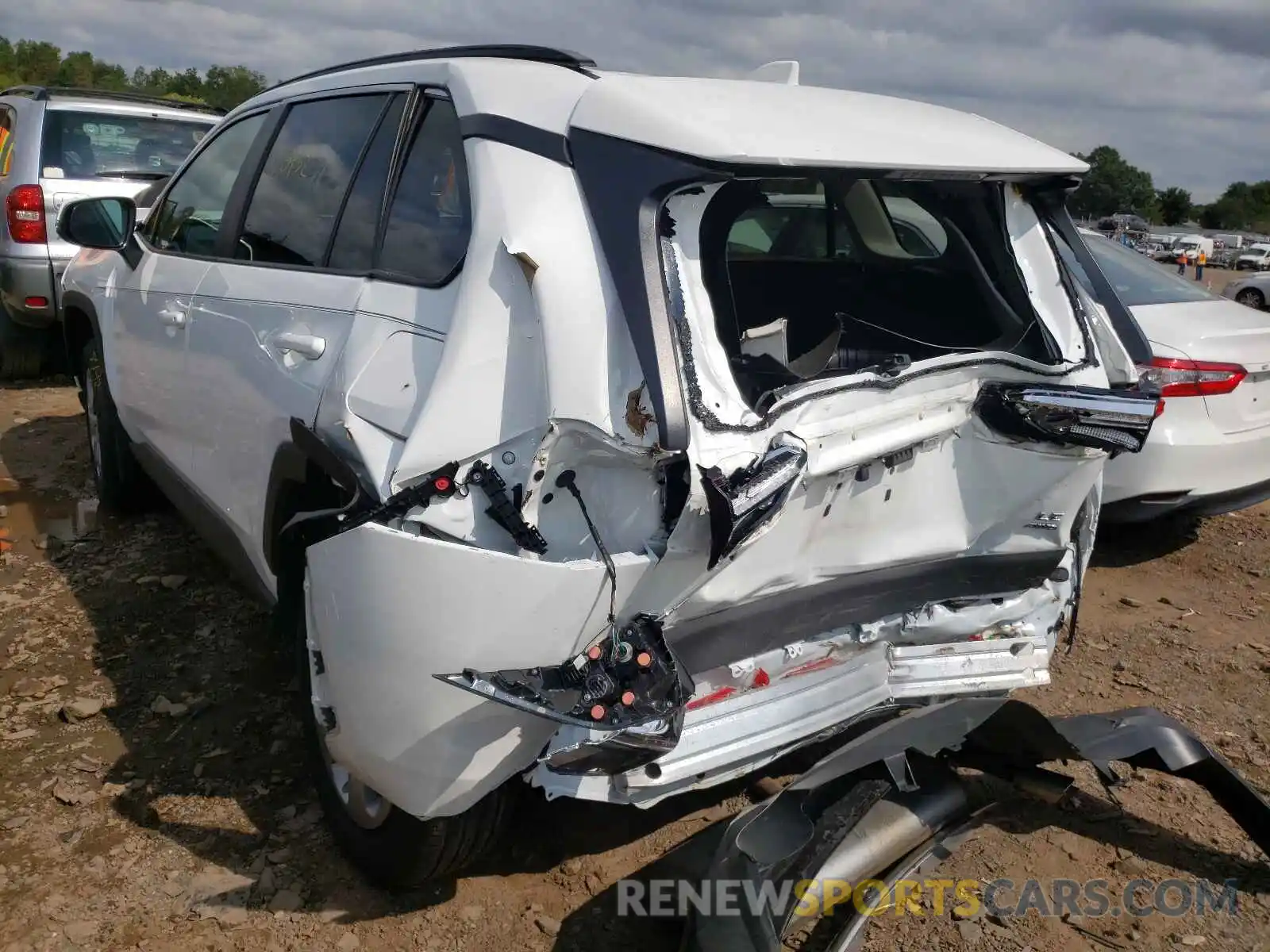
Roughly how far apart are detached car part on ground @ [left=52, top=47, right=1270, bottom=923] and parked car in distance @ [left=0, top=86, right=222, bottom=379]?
473 centimetres

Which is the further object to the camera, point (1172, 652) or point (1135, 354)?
point (1172, 652)

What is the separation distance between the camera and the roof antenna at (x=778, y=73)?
2.81 m

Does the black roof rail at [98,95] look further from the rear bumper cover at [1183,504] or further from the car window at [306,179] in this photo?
the rear bumper cover at [1183,504]

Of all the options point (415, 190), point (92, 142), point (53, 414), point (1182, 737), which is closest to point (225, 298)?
point (415, 190)

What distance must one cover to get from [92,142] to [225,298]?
17.2ft

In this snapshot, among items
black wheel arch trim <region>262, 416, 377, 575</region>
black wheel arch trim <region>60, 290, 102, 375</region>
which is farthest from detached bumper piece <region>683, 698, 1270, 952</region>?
black wheel arch trim <region>60, 290, 102, 375</region>

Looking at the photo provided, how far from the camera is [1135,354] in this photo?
8.80 feet

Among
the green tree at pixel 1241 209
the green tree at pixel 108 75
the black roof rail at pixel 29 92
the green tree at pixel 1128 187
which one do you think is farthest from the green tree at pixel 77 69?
the green tree at pixel 1241 209

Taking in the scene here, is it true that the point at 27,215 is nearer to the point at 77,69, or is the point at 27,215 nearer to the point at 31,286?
the point at 31,286

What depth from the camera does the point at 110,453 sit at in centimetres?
462

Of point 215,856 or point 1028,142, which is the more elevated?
point 1028,142

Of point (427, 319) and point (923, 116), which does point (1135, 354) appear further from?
point (427, 319)

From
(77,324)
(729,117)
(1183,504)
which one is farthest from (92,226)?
(1183,504)

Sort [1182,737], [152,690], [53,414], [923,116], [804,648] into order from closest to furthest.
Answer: [804,648], [923,116], [1182,737], [152,690], [53,414]
